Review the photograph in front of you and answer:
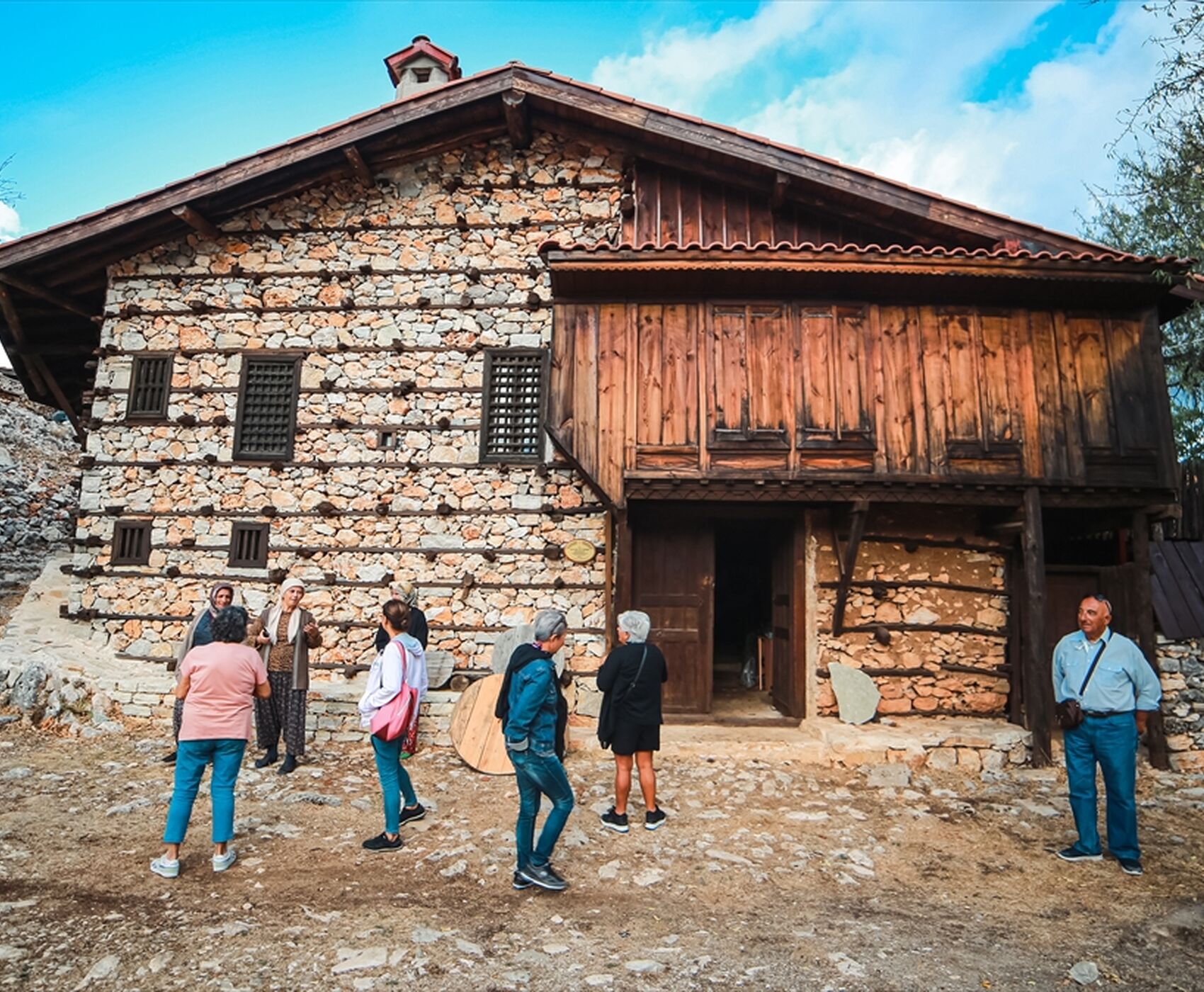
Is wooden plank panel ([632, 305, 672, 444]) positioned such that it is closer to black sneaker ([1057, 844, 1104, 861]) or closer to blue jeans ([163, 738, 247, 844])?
blue jeans ([163, 738, 247, 844])

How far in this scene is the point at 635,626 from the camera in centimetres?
582

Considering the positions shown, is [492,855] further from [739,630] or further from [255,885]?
[739,630]

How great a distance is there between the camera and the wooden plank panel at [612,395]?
7.91 meters

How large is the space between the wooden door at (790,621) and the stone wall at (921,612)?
0.23m

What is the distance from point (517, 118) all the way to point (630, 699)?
803cm

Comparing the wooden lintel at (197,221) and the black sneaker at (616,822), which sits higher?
the wooden lintel at (197,221)

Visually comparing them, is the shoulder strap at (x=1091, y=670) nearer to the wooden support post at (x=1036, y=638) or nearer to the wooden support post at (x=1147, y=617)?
the wooden support post at (x=1036, y=638)

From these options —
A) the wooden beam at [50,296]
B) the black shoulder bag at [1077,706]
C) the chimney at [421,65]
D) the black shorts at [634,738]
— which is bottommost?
the black shorts at [634,738]

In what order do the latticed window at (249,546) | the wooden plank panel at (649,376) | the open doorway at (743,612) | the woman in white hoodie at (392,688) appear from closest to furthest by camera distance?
the woman in white hoodie at (392,688)
the wooden plank panel at (649,376)
the latticed window at (249,546)
the open doorway at (743,612)

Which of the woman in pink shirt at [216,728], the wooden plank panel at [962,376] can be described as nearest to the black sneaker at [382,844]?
the woman in pink shirt at [216,728]

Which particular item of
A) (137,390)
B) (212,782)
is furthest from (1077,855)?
(137,390)

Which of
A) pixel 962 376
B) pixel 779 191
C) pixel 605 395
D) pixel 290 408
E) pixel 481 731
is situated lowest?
pixel 481 731

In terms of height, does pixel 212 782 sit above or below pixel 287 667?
below

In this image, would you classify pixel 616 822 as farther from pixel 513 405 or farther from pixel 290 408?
pixel 290 408
